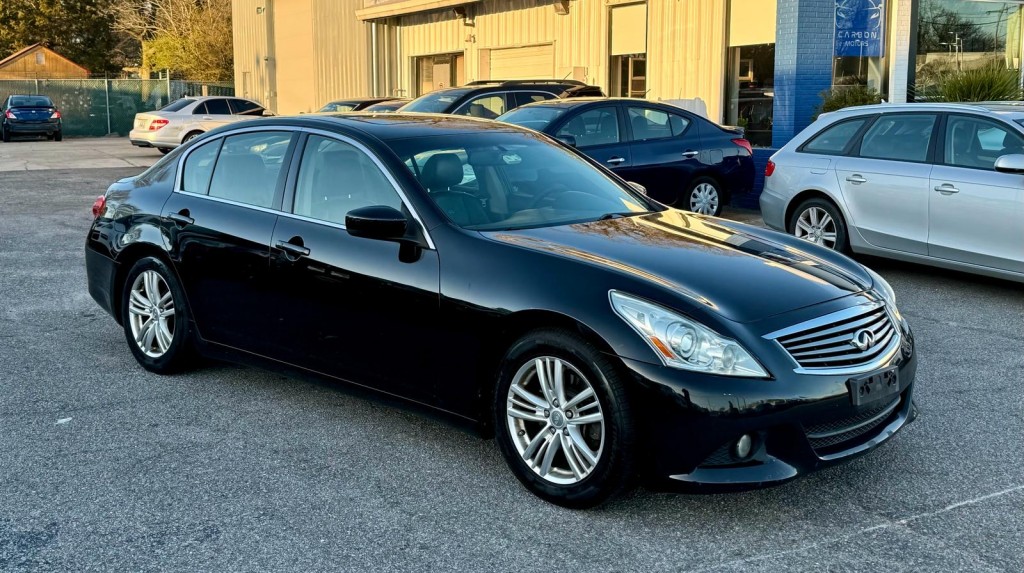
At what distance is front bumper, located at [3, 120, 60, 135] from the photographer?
35.0m

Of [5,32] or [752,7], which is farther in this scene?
[5,32]

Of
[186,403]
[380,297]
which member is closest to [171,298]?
[186,403]

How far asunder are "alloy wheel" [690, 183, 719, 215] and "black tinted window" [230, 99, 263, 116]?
1742cm

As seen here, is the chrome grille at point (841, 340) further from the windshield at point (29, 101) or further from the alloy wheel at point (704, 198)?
the windshield at point (29, 101)

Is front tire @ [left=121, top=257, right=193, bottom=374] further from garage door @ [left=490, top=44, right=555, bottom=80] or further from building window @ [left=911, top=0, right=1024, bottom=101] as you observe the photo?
garage door @ [left=490, top=44, right=555, bottom=80]

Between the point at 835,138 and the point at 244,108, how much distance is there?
2125 centimetres

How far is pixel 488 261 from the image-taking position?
14.6ft

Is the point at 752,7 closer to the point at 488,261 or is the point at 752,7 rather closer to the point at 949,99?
the point at 949,99

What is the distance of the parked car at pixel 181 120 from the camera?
25953 mm

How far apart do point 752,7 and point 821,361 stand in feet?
44.9

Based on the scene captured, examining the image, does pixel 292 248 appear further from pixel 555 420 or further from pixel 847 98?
pixel 847 98

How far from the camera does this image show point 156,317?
20.0 feet

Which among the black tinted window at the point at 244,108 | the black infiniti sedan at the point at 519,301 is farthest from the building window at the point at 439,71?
the black infiniti sedan at the point at 519,301

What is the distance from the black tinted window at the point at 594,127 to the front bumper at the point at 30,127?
28.8m
